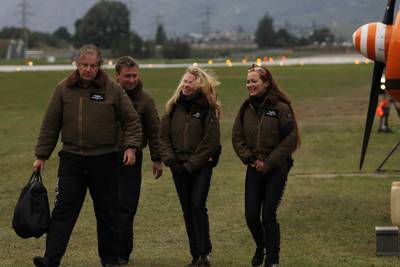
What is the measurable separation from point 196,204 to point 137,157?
32.7 inches

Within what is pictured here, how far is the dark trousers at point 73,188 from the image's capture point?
8.30 metres

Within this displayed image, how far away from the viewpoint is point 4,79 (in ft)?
163

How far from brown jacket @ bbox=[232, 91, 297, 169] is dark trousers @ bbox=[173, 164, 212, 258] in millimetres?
448

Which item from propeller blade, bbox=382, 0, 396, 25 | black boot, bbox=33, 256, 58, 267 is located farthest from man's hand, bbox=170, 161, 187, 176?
propeller blade, bbox=382, 0, 396, 25

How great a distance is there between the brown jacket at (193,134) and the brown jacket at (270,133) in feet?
0.90

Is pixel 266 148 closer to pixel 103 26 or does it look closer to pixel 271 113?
pixel 271 113

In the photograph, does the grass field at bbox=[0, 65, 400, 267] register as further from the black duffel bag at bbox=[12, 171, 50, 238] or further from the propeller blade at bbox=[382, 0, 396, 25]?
the propeller blade at bbox=[382, 0, 396, 25]

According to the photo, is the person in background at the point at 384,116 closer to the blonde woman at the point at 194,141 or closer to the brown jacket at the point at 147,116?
the brown jacket at the point at 147,116

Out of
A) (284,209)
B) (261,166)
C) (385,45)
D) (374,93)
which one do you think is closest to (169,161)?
(261,166)

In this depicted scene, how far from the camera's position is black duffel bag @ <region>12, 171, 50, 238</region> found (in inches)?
322

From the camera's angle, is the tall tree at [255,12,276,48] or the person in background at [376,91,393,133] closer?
the person in background at [376,91,393,133]

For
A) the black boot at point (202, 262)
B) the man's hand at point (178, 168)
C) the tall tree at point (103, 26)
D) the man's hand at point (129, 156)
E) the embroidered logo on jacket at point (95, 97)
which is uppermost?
the embroidered logo on jacket at point (95, 97)

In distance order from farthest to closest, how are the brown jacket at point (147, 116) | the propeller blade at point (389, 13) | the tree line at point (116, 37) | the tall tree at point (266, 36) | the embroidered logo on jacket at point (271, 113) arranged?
the tall tree at point (266, 36) → the tree line at point (116, 37) → the propeller blade at point (389, 13) → the brown jacket at point (147, 116) → the embroidered logo on jacket at point (271, 113)

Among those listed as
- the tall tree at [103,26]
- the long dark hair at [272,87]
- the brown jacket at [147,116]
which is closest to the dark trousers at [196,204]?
the brown jacket at [147,116]
